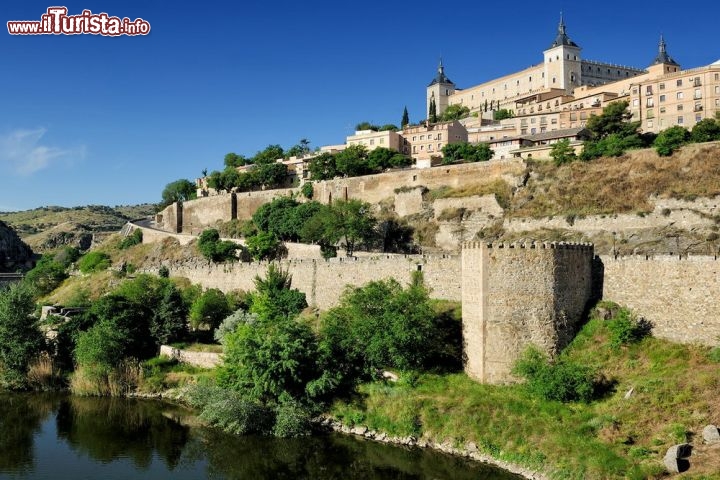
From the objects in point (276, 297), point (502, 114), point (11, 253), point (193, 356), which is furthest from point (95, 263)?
point (502, 114)

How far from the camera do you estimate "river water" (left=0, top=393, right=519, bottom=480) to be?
20172mm

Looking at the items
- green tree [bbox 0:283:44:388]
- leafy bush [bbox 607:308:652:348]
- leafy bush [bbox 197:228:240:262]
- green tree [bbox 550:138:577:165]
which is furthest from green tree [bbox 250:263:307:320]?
green tree [bbox 550:138:577:165]

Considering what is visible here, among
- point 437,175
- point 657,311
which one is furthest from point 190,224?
point 657,311

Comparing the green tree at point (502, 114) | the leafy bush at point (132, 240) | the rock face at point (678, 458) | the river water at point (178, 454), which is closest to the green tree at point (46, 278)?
the leafy bush at point (132, 240)

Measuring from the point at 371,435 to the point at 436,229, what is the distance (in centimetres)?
2921

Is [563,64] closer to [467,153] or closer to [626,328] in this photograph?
[467,153]

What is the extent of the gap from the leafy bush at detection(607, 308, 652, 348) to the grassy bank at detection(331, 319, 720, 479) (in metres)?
0.25

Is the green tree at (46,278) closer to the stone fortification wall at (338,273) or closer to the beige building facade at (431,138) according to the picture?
the stone fortification wall at (338,273)

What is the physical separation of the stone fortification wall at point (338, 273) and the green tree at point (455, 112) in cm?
5602

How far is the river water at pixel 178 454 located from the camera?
794 inches

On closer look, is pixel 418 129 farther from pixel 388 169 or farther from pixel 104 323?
pixel 104 323

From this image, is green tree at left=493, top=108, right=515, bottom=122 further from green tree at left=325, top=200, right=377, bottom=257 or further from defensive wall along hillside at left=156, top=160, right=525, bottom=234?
green tree at left=325, top=200, right=377, bottom=257

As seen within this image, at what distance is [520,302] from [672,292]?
4908 mm

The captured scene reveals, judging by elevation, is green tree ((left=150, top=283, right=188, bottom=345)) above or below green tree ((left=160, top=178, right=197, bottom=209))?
below
